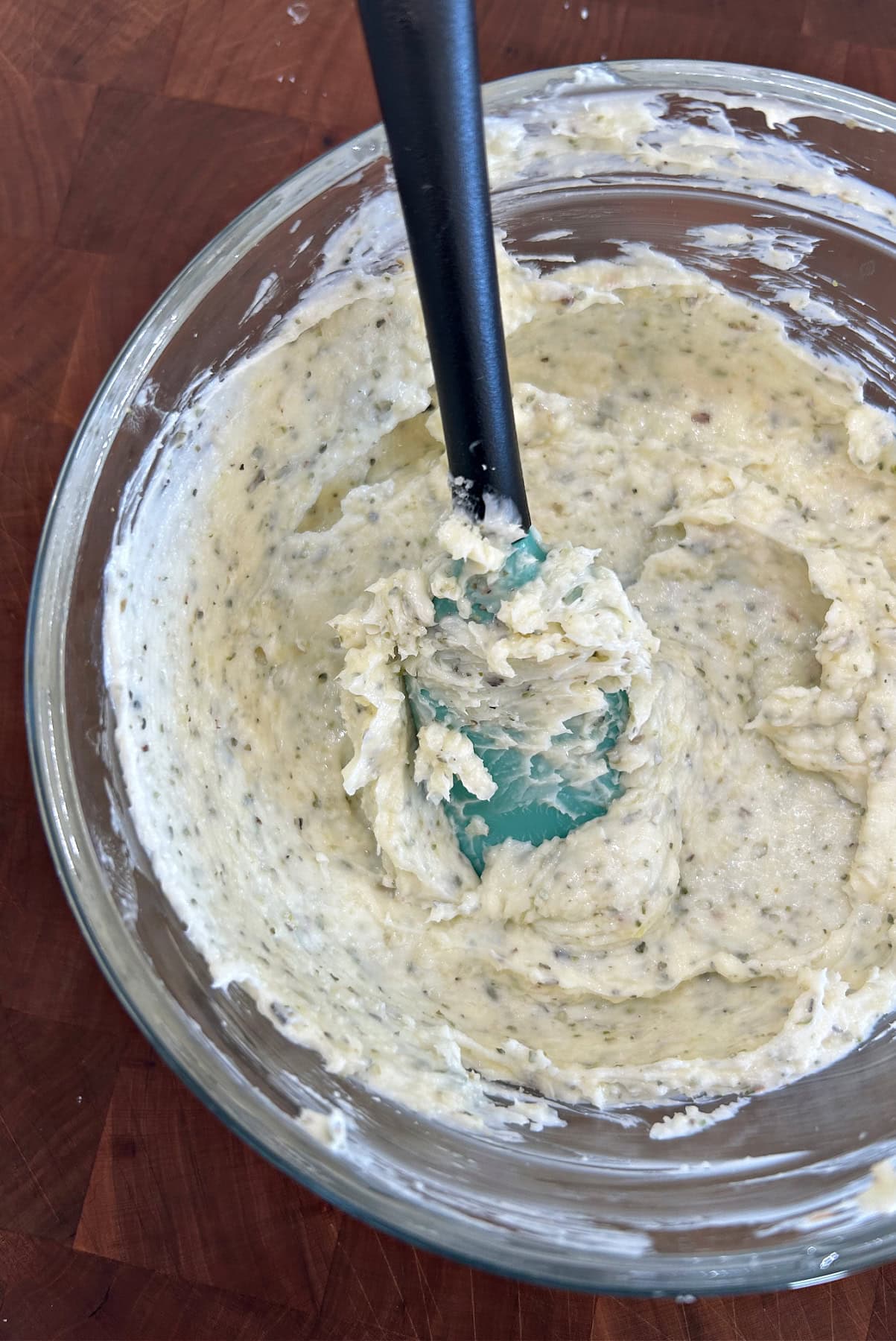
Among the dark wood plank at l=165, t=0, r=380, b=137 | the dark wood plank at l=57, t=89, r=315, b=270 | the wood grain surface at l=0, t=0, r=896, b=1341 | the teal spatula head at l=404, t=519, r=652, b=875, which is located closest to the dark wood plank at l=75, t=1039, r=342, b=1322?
the wood grain surface at l=0, t=0, r=896, b=1341

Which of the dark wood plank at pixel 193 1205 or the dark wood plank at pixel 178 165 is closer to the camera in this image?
the dark wood plank at pixel 193 1205

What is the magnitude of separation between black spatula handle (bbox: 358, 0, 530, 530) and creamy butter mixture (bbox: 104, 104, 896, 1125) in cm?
27

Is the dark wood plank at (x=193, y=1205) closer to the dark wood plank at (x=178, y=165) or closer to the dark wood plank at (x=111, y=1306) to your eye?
the dark wood plank at (x=111, y=1306)

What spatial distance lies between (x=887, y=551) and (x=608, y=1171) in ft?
2.94

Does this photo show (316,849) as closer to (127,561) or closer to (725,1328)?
(127,561)

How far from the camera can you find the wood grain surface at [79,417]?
4.46 feet

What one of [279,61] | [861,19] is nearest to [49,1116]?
[279,61]

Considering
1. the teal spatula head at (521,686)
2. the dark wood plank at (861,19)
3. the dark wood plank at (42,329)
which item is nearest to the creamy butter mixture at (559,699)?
the teal spatula head at (521,686)

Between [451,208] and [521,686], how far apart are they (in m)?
0.58

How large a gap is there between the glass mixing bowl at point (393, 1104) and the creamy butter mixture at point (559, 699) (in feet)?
0.12

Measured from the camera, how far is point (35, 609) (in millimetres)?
1197

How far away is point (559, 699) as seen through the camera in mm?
1185

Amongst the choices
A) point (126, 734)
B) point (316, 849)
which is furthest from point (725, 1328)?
point (126, 734)

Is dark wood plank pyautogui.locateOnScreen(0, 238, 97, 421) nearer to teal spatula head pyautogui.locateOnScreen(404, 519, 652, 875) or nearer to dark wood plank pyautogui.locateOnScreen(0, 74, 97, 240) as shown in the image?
dark wood plank pyautogui.locateOnScreen(0, 74, 97, 240)
